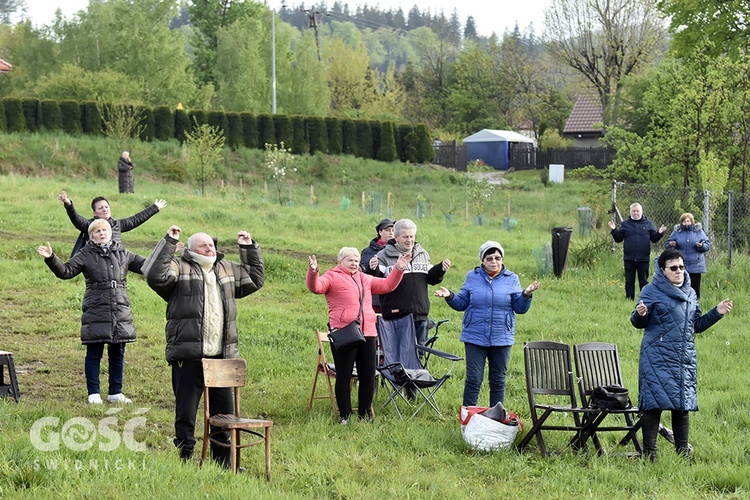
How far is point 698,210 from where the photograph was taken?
66.1ft

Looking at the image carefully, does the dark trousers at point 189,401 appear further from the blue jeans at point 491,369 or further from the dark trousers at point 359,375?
the blue jeans at point 491,369

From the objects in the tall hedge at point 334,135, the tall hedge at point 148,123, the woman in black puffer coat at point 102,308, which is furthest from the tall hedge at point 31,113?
the woman in black puffer coat at point 102,308

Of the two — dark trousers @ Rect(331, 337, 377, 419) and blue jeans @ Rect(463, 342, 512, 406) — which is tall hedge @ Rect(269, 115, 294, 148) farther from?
blue jeans @ Rect(463, 342, 512, 406)

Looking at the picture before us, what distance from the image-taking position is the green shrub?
44.9 m

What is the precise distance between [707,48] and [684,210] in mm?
5093

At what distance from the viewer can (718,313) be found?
25.4 ft

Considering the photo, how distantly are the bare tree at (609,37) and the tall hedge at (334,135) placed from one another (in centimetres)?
1145

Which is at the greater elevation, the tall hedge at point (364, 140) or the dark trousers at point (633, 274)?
the tall hedge at point (364, 140)

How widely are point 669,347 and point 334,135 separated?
39.1m

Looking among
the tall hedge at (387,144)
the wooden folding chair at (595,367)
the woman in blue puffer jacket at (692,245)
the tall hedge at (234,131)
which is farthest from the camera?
the tall hedge at (387,144)

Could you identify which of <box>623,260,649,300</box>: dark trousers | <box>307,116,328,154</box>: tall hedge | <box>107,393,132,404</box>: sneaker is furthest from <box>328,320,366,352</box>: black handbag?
<box>307,116,328,154</box>: tall hedge

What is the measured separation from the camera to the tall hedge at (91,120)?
134ft

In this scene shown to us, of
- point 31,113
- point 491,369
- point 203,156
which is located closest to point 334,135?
point 203,156

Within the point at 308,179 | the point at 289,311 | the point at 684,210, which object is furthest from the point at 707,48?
the point at 308,179
